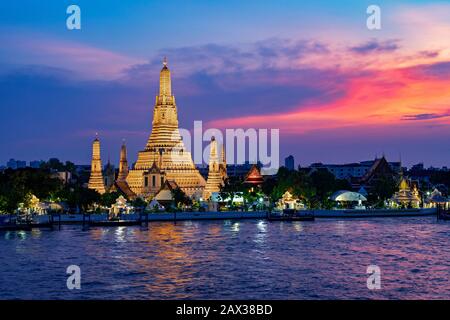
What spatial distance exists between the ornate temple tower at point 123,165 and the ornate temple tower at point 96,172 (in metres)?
7.72

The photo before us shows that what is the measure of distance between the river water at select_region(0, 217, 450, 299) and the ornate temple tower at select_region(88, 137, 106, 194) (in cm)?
3383

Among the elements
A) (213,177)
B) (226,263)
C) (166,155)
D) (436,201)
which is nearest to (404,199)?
(436,201)

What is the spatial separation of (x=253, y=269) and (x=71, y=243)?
60.6ft

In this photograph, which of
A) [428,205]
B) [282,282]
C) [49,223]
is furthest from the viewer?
[428,205]

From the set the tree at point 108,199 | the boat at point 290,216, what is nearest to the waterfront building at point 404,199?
the boat at point 290,216

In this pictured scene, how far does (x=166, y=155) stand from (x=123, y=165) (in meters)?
15.6

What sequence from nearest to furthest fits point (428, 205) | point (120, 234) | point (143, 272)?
point (143, 272) < point (120, 234) < point (428, 205)

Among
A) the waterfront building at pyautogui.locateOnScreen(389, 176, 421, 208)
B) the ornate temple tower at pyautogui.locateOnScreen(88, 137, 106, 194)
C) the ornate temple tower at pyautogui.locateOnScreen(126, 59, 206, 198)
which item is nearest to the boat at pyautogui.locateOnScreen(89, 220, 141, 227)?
the ornate temple tower at pyautogui.locateOnScreen(126, 59, 206, 198)

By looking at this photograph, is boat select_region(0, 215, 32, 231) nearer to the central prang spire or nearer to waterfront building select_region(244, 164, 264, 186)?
the central prang spire

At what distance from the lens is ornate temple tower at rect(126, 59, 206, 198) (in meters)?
97.6

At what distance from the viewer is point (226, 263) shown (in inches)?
1613

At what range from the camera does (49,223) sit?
69.2 metres

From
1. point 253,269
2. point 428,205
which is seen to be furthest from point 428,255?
point 428,205

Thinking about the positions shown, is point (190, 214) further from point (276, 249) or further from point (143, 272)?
point (143, 272)
